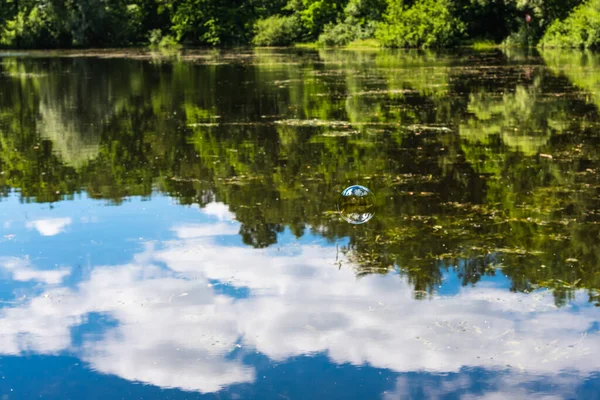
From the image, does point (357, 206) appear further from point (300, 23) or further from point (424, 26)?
point (300, 23)

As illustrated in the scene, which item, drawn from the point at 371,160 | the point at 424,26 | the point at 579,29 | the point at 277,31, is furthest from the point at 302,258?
the point at 277,31

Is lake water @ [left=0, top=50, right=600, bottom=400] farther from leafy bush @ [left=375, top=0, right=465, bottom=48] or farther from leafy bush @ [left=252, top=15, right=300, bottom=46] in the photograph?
leafy bush @ [left=252, top=15, right=300, bottom=46]

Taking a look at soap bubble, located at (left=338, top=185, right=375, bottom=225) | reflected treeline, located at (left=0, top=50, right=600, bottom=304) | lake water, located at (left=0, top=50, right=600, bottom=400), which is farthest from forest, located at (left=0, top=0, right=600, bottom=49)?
soap bubble, located at (left=338, top=185, right=375, bottom=225)

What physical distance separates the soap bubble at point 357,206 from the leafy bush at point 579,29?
33.8 meters

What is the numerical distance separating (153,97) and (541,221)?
15194mm

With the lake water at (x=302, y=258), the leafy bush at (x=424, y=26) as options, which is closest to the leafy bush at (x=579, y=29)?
the leafy bush at (x=424, y=26)

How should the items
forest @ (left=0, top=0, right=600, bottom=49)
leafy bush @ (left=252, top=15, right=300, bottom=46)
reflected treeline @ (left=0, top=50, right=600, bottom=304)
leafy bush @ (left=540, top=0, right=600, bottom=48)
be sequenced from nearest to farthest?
reflected treeline @ (left=0, top=50, right=600, bottom=304), leafy bush @ (left=540, top=0, right=600, bottom=48), forest @ (left=0, top=0, right=600, bottom=49), leafy bush @ (left=252, top=15, right=300, bottom=46)

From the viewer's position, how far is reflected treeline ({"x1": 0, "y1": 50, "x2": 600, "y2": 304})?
7863mm

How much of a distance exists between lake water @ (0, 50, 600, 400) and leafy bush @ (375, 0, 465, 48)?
30.5 m

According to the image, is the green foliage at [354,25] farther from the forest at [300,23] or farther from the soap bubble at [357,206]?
the soap bubble at [357,206]

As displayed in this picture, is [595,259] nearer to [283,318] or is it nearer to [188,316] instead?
[283,318]

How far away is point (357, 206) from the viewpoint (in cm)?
884

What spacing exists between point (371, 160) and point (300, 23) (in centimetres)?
5209

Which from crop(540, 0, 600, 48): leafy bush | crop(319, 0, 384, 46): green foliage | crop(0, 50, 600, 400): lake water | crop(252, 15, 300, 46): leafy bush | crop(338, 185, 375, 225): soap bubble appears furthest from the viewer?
crop(252, 15, 300, 46): leafy bush
